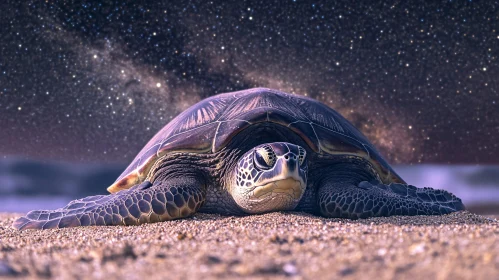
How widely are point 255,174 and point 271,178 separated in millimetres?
274

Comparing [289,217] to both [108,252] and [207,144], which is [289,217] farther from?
[108,252]

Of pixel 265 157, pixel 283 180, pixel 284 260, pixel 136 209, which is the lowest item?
pixel 284 260

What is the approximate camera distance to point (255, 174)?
14.7 ft

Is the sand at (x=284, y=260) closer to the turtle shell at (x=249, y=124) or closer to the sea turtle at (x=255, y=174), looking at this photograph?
the sea turtle at (x=255, y=174)

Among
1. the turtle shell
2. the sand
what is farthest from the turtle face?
the sand

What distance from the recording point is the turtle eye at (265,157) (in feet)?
14.4

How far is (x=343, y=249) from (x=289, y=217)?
81.6 inches

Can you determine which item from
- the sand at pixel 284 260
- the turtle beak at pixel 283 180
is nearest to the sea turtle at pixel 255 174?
the turtle beak at pixel 283 180

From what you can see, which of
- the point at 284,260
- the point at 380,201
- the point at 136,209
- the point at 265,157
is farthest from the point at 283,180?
the point at 284,260

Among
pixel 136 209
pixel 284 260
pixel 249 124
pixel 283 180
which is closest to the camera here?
pixel 284 260

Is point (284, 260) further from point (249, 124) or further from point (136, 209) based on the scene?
point (249, 124)

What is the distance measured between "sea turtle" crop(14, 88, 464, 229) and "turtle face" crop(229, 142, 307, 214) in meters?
0.01

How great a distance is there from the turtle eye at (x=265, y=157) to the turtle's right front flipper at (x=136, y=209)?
0.78 metres

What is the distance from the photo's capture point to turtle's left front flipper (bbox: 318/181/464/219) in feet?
14.6
